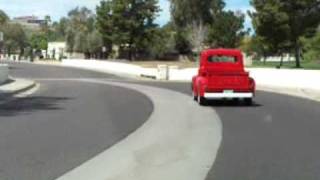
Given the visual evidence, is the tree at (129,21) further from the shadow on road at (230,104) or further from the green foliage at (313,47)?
the shadow on road at (230,104)

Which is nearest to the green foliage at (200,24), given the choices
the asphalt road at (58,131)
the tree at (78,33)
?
the tree at (78,33)

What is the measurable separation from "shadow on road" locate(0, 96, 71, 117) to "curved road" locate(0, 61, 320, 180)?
0.03 metres

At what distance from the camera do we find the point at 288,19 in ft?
280

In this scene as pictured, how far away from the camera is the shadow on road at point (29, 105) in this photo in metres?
22.3

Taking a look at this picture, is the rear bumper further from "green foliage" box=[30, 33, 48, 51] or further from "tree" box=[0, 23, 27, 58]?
"tree" box=[0, 23, 27, 58]

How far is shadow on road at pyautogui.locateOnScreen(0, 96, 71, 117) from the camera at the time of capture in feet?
73.3

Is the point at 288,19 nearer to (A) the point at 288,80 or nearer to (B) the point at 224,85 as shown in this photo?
(A) the point at 288,80

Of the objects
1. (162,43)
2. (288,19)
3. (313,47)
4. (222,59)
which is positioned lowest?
(222,59)

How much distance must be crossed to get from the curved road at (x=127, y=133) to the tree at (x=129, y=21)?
89.7m

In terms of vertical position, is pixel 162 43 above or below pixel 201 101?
above

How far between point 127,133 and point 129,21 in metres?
99.3

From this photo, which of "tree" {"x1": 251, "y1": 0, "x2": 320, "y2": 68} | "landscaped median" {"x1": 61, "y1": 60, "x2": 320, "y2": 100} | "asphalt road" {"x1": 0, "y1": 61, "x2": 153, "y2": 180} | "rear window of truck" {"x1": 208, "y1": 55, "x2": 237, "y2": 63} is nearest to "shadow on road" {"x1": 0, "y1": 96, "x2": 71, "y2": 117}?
"asphalt road" {"x1": 0, "y1": 61, "x2": 153, "y2": 180}

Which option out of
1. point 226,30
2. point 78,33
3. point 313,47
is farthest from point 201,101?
point 78,33

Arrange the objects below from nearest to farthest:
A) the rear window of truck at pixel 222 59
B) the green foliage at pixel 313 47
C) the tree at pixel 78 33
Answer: the rear window of truck at pixel 222 59, the green foliage at pixel 313 47, the tree at pixel 78 33
